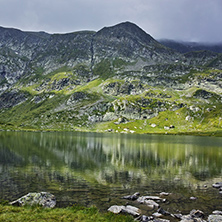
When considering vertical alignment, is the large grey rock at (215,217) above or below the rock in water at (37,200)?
below

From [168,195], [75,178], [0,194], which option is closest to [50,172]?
[75,178]

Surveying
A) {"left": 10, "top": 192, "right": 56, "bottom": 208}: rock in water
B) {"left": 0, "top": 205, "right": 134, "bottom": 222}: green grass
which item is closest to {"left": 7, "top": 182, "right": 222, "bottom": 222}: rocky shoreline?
{"left": 10, "top": 192, "right": 56, "bottom": 208}: rock in water

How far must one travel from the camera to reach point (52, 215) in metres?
17.9

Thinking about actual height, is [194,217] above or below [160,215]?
above

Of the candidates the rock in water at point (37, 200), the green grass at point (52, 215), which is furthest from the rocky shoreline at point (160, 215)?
the rock in water at point (37, 200)

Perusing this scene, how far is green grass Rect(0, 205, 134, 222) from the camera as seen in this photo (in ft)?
55.2

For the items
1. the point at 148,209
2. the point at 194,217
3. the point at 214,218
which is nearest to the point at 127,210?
the point at 148,209

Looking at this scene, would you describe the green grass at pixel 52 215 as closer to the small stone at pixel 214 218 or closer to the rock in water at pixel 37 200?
the rock in water at pixel 37 200

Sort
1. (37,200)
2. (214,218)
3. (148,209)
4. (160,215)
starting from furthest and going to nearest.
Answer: (148,209) < (37,200) < (160,215) < (214,218)

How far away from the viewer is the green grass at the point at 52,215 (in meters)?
16.8

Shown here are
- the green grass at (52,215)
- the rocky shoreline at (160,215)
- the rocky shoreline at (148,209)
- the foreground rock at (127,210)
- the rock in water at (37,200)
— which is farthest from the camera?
the rock in water at (37,200)

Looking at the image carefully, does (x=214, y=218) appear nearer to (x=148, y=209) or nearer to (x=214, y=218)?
(x=214, y=218)

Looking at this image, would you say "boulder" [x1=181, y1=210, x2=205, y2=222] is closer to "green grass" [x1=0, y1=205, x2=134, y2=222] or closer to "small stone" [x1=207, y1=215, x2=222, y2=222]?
"small stone" [x1=207, y1=215, x2=222, y2=222]

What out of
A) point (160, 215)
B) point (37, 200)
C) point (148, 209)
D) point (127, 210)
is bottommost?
point (148, 209)
